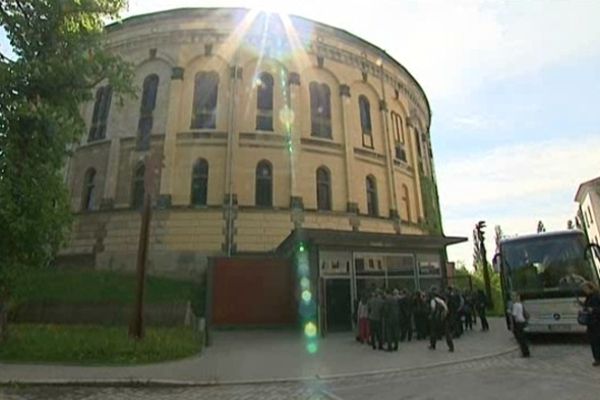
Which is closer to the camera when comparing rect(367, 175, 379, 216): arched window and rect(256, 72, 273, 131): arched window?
rect(256, 72, 273, 131): arched window

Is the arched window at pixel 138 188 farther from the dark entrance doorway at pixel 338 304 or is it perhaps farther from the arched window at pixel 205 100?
the dark entrance doorway at pixel 338 304

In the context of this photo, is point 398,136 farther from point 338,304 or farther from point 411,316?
point 411,316

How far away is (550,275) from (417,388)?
7696 millimetres

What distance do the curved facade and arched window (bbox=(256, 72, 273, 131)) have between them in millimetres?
100

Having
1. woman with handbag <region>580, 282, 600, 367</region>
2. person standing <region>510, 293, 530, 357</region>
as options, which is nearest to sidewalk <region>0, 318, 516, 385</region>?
person standing <region>510, 293, 530, 357</region>

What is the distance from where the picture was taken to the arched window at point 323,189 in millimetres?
23978

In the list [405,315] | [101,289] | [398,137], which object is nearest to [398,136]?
[398,137]

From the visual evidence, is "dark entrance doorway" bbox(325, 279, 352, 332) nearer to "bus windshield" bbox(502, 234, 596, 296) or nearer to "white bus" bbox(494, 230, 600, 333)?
"white bus" bbox(494, 230, 600, 333)

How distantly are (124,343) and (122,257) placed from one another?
1154 cm

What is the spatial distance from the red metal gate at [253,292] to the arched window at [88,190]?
33.7ft

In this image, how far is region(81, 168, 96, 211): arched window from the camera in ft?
78.4

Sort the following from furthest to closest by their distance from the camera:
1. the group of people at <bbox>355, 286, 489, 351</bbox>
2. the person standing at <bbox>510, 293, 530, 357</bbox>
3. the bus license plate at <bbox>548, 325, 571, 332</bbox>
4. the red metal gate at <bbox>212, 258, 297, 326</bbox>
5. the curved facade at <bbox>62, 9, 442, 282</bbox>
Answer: the curved facade at <bbox>62, 9, 442, 282</bbox>, the red metal gate at <bbox>212, 258, 297, 326</bbox>, the group of people at <bbox>355, 286, 489, 351</bbox>, the bus license plate at <bbox>548, 325, 571, 332</bbox>, the person standing at <bbox>510, 293, 530, 357</bbox>

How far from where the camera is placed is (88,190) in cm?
2427

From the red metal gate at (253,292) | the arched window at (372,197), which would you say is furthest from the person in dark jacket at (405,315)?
the arched window at (372,197)
